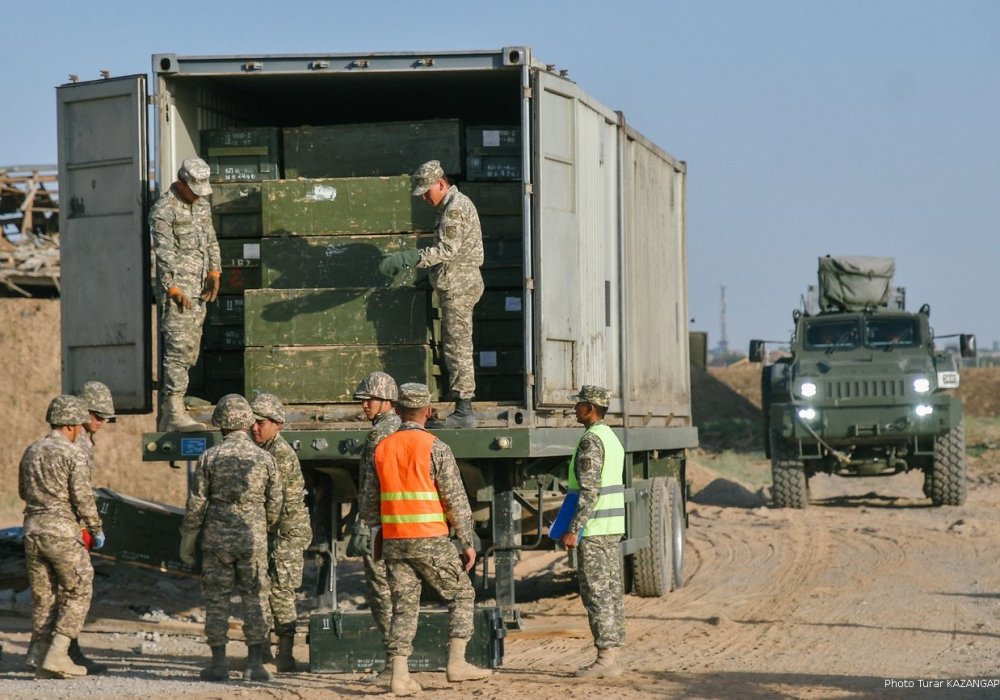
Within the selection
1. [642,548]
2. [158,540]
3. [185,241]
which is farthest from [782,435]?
[185,241]

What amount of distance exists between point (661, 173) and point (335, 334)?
456 cm

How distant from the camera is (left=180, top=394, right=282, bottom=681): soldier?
8102mm

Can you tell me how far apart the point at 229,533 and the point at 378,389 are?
1172 millimetres

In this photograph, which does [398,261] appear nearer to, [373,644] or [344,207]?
[344,207]

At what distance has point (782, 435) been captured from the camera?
18.7 metres

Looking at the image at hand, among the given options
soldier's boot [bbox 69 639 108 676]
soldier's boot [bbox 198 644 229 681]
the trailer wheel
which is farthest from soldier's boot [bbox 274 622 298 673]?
the trailer wheel

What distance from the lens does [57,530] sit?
8242 millimetres

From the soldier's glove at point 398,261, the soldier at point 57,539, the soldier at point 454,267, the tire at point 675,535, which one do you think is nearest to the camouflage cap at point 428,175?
the soldier at point 454,267

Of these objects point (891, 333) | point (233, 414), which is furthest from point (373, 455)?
point (891, 333)

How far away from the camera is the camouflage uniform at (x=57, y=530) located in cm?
825

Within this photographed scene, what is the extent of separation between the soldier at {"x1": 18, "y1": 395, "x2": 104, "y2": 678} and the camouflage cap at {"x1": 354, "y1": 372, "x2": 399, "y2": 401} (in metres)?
1.72

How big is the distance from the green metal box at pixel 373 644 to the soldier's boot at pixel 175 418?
1.59 metres

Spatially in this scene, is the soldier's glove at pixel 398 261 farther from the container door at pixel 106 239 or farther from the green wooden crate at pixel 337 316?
the container door at pixel 106 239

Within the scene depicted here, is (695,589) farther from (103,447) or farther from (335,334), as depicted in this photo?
(103,447)
